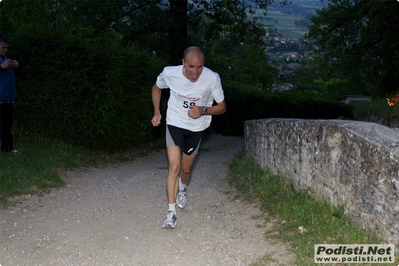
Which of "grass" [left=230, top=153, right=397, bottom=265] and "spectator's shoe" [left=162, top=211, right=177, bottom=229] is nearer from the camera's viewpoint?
"grass" [left=230, top=153, right=397, bottom=265]

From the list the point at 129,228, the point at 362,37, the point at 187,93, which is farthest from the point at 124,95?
the point at 362,37

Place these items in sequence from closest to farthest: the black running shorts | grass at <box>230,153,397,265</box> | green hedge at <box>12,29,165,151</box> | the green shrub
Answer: grass at <box>230,153,397,265</box> → the black running shorts → green hedge at <box>12,29,165,151</box> → the green shrub

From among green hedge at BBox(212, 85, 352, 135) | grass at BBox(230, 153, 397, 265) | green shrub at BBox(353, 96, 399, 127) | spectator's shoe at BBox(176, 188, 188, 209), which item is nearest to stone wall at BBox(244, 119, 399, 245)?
grass at BBox(230, 153, 397, 265)

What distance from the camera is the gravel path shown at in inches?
224

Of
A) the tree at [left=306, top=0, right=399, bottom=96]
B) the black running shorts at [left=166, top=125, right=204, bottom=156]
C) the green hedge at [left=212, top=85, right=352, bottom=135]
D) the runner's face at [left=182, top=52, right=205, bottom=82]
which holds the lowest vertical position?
the green hedge at [left=212, top=85, right=352, bottom=135]

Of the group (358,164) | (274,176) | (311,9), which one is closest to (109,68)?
(274,176)

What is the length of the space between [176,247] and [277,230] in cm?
115

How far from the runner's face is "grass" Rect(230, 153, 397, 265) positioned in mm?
1919

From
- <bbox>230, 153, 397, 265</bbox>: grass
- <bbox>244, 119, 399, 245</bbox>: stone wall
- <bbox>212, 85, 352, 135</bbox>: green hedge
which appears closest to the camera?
<bbox>244, 119, 399, 245</bbox>: stone wall

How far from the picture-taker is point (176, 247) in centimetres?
599

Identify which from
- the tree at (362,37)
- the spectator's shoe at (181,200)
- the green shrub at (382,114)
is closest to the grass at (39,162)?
the spectator's shoe at (181,200)

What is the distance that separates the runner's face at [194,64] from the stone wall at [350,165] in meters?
1.56

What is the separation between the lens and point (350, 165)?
581 cm

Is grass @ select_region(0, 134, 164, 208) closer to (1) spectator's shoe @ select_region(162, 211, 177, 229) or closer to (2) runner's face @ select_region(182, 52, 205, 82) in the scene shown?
A: (1) spectator's shoe @ select_region(162, 211, 177, 229)
